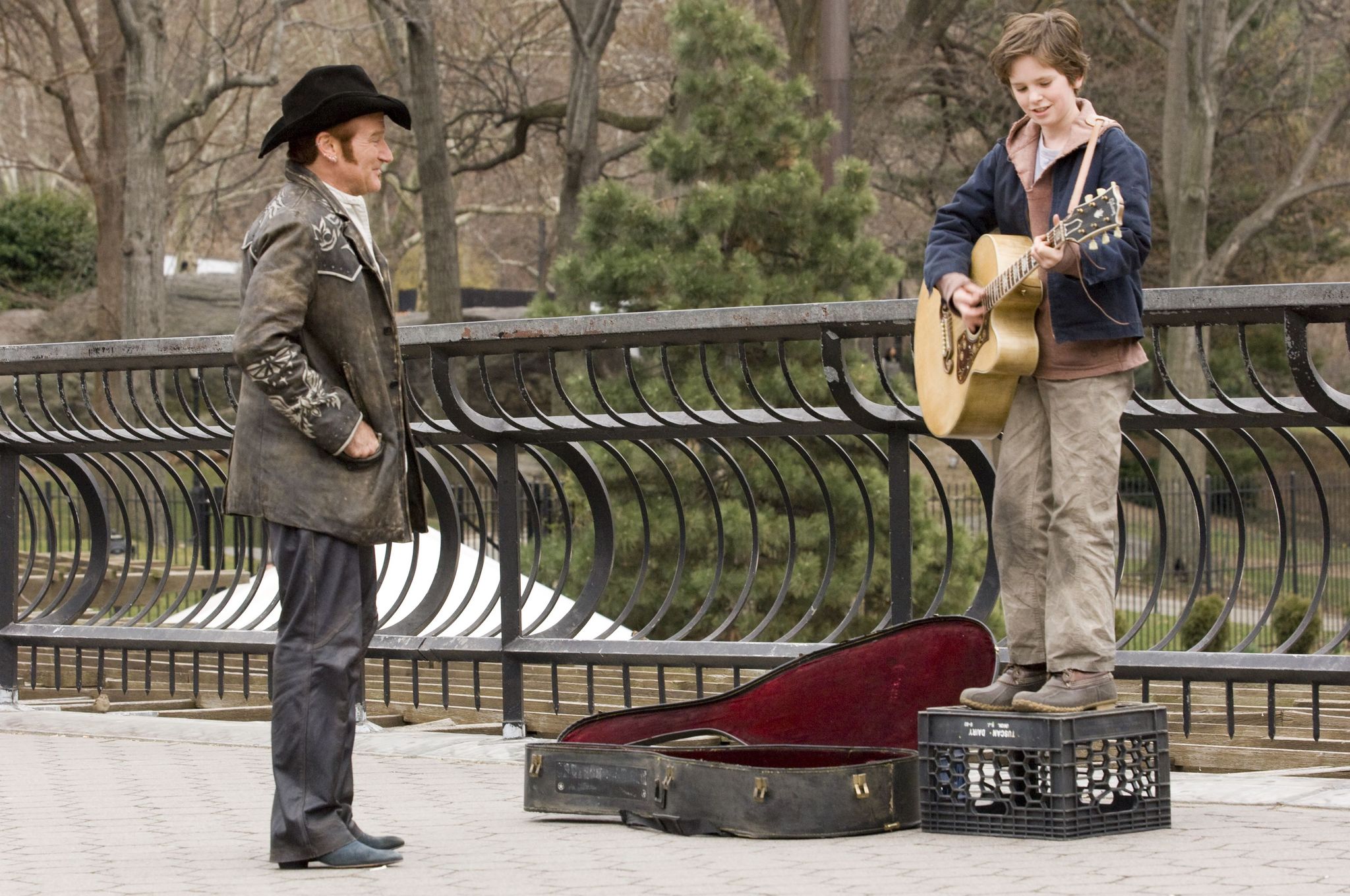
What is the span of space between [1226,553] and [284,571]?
23100 millimetres

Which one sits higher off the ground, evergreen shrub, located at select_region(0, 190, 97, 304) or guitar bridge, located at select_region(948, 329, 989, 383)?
evergreen shrub, located at select_region(0, 190, 97, 304)

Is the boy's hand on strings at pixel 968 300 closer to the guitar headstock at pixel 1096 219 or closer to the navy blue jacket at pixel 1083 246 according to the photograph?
the navy blue jacket at pixel 1083 246

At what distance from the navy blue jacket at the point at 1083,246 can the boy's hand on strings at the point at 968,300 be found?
0.09m

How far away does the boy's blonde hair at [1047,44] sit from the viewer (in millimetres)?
4621

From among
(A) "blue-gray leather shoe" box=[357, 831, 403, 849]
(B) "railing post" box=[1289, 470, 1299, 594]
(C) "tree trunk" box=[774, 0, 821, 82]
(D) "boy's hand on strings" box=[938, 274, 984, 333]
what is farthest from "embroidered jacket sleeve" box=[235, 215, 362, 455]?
(C) "tree trunk" box=[774, 0, 821, 82]

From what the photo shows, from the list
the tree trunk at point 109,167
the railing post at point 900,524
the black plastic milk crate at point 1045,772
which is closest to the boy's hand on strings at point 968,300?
the black plastic milk crate at point 1045,772

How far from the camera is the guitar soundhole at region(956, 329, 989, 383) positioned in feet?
15.7

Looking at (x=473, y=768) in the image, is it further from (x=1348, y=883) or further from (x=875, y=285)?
(x=875, y=285)

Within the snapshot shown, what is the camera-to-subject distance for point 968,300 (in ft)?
15.6

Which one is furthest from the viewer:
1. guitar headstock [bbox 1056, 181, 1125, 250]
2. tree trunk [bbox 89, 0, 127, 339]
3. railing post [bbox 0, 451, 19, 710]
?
tree trunk [bbox 89, 0, 127, 339]

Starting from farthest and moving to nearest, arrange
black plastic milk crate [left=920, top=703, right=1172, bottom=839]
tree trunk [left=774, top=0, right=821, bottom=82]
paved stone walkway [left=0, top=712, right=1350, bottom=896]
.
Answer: tree trunk [left=774, top=0, right=821, bottom=82], black plastic milk crate [left=920, top=703, right=1172, bottom=839], paved stone walkway [left=0, top=712, right=1350, bottom=896]

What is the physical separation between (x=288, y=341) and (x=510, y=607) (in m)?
2.54

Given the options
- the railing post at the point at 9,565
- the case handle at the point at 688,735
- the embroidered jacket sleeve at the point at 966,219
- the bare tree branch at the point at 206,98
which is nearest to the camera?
the embroidered jacket sleeve at the point at 966,219

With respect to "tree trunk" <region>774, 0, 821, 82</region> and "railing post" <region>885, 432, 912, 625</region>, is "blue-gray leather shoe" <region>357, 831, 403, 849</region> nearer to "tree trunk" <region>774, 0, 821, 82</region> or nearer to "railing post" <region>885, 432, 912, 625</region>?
"railing post" <region>885, 432, 912, 625</region>
